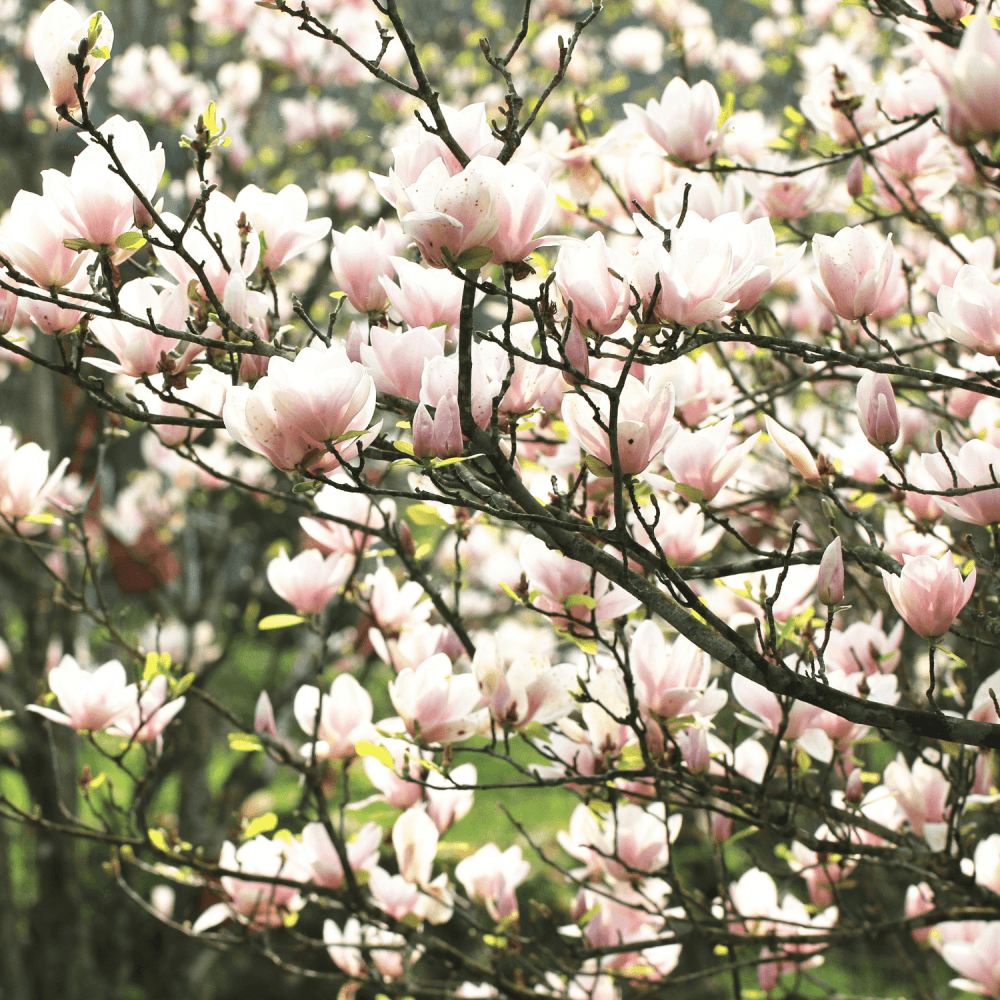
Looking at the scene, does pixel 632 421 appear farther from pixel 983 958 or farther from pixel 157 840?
pixel 983 958

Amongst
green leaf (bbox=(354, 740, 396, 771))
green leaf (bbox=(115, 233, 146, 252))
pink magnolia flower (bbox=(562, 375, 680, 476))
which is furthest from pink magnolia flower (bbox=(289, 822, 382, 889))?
green leaf (bbox=(115, 233, 146, 252))

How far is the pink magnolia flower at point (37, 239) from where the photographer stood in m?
1.20

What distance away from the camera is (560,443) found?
1766mm

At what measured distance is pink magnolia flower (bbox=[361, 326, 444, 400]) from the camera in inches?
45.3

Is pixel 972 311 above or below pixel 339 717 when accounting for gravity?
above

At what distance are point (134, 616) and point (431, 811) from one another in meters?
6.58

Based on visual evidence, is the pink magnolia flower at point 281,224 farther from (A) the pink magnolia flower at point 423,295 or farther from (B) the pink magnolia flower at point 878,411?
(B) the pink magnolia flower at point 878,411

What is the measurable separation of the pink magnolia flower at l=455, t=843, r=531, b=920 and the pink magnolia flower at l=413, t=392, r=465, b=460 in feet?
4.16

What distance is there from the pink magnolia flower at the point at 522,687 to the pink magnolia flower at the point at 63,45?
973 millimetres

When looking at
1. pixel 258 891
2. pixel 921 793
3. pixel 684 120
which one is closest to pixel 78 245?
pixel 684 120

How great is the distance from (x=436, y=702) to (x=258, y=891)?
0.79 metres

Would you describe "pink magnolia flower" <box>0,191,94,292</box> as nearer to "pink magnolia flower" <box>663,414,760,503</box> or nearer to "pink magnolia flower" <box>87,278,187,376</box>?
"pink magnolia flower" <box>87,278,187,376</box>

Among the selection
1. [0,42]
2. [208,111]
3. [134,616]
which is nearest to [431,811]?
[208,111]

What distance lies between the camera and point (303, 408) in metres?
1.01
